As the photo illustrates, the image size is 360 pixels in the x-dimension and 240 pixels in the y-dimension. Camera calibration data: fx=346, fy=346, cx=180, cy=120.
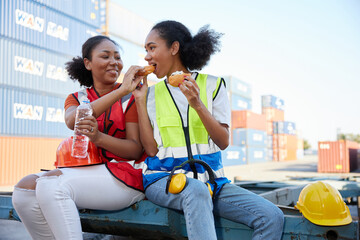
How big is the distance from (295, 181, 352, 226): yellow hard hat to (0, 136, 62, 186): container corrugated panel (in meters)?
15.4

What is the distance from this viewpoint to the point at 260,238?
185 centimetres

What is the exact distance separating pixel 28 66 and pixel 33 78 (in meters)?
0.60

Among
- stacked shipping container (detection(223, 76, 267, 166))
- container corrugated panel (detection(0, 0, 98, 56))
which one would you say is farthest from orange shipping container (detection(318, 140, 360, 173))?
container corrugated panel (detection(0, 0, 98, 56))

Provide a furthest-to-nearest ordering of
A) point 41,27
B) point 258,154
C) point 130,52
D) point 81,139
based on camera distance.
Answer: point 258,154
point 130,52
point 41,27
point 81,139

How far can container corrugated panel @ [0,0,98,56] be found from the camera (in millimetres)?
15922

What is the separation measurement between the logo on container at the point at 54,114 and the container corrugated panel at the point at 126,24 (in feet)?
23.7

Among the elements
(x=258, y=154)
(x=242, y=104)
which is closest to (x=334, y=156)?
(x=242, y=104)

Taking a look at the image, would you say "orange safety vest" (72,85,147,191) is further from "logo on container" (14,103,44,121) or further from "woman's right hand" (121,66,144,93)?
"logo on container" (14,103,44,121)

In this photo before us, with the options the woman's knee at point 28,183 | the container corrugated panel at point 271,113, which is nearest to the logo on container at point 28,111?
the woman's knee at point 28,183

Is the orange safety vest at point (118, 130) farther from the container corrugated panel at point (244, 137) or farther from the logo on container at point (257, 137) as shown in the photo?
the logo on container at point (257, 137)

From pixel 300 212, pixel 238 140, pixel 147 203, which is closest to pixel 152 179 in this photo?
pixel 147 203

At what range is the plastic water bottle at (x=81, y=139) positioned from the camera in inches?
83.2

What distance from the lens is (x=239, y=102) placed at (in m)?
41.6

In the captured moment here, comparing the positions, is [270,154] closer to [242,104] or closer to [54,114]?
[242,104]
